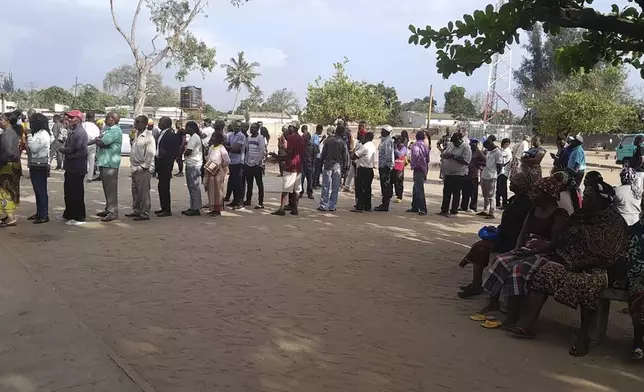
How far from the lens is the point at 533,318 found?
476cm

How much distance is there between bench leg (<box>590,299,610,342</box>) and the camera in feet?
15.5

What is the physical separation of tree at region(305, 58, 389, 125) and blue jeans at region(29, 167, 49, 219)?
2566 centimetres

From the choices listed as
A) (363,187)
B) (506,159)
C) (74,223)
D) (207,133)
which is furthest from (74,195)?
(506,159)

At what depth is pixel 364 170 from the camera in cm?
1086

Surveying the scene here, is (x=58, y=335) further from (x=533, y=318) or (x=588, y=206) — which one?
(x=588, y=206)

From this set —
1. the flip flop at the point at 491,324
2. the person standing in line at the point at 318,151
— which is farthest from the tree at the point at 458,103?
the flip flop at the point at 491,324

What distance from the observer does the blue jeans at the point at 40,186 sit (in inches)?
333

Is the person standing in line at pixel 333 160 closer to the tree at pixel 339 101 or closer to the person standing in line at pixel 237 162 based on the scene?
the person standing in line at pixel 237 162

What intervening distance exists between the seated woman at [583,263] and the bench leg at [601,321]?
88 millimetres

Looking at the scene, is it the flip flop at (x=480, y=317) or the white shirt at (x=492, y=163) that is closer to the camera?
the flip flop at (x=480, y=317)

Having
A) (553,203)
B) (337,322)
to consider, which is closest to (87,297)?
(337,322)

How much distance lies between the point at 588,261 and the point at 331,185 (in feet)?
21.8

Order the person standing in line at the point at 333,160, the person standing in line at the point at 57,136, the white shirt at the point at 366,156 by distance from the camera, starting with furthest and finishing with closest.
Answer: the person standing in line at the point at 57,136, the white shirt at the point at 366,156, the person standing in line at the point at 333,160

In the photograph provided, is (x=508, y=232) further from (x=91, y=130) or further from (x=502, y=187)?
(x=91, y=130)
